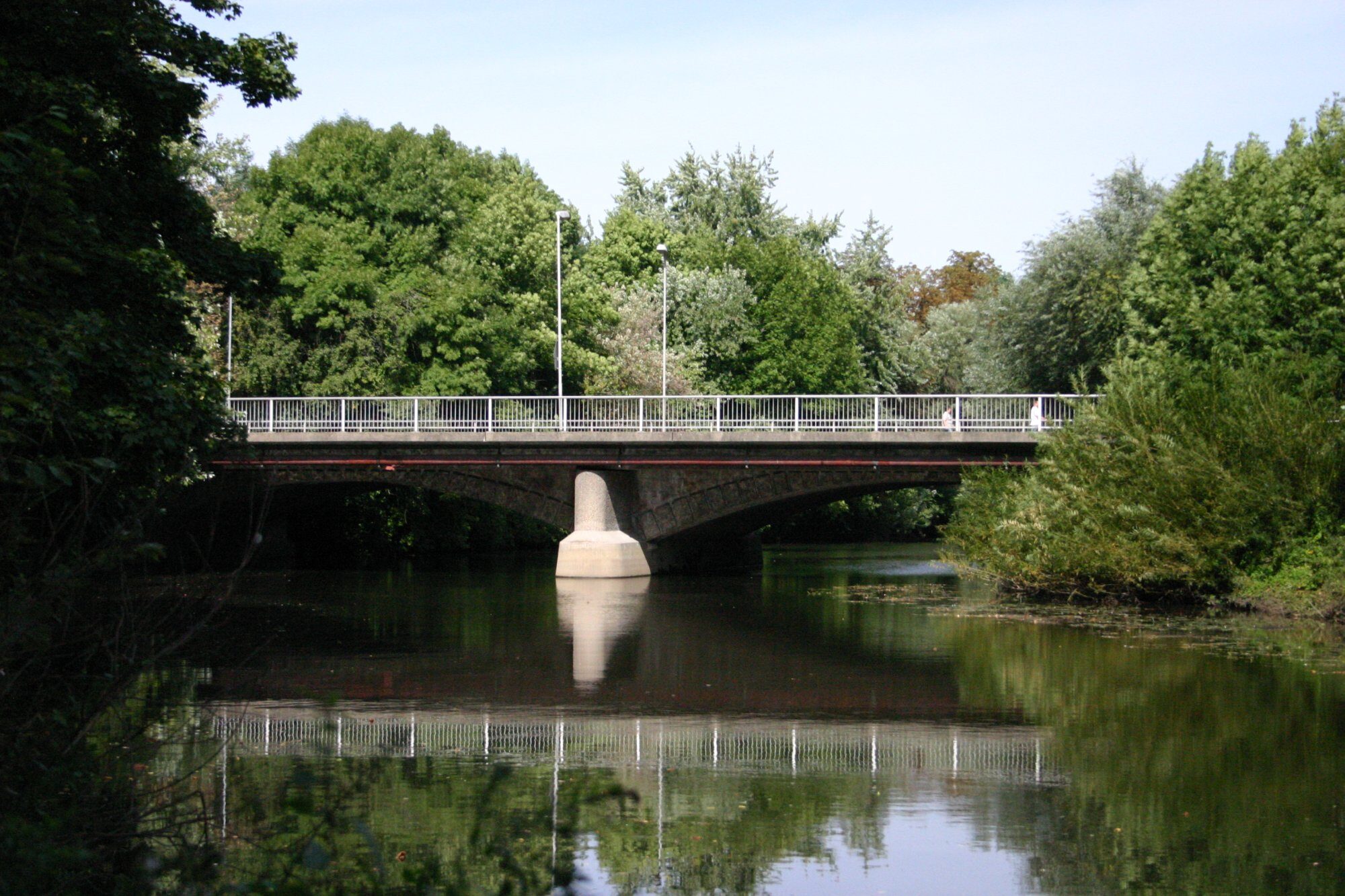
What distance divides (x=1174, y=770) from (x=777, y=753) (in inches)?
150

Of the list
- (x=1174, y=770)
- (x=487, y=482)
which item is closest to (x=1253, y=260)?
(x=487, y=482)

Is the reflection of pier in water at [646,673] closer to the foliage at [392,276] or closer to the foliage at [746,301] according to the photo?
the foliage at [392,276]

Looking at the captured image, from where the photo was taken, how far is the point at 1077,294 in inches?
1923

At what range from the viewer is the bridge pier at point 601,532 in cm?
4172

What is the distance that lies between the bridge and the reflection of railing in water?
68.3ft

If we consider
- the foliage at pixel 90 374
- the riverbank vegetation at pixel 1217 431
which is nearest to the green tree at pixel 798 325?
the riverbank vegetation at pixel 1217 431

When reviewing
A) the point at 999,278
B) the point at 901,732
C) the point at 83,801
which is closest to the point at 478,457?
the point at 901,732

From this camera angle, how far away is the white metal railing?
3875 cm

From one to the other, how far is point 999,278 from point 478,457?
4505 centimetres

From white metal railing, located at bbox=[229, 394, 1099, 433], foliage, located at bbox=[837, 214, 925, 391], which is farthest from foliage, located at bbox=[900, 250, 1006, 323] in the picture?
white metal railing, located at bbox=[229, 394, 1099, 433]

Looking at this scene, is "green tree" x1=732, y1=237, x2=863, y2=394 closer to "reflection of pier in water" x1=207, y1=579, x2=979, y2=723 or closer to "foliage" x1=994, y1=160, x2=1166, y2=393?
"foliage" x1=994, y1=160, x2=1166, y2=393

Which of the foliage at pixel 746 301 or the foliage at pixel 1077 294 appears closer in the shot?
the foliage at pixel 1077 294

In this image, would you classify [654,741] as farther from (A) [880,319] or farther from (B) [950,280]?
(B) [950,280]

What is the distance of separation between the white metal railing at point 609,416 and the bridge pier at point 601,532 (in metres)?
1.48
